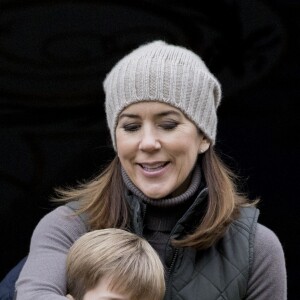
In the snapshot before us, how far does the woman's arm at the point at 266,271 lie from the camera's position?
3.08 meters

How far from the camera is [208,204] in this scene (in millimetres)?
3129

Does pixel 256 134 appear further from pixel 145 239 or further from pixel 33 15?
pixel 145 239

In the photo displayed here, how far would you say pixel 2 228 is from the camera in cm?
450

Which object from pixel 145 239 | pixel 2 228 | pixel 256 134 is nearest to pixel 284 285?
pixel 145 239

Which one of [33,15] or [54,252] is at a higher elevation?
[33,15]

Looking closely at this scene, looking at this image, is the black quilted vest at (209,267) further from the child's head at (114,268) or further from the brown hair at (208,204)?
the child's head at (114,268)

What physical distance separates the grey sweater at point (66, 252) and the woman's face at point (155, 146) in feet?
0.86

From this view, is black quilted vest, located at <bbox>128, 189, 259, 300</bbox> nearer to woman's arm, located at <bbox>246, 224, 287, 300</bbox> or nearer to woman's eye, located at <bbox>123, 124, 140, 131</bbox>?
woman's arm, located at <bbox>246, 224, 287, 300</bbox>

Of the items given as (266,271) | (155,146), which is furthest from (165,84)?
(266,271)

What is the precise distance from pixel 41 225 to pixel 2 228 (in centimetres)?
143

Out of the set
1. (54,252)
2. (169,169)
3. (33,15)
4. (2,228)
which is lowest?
(2,228)

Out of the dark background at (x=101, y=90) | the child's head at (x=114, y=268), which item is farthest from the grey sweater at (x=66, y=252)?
the dark background at (x=101, y=90)

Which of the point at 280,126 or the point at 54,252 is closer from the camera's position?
the point at 54,252

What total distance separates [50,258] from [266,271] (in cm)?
69
